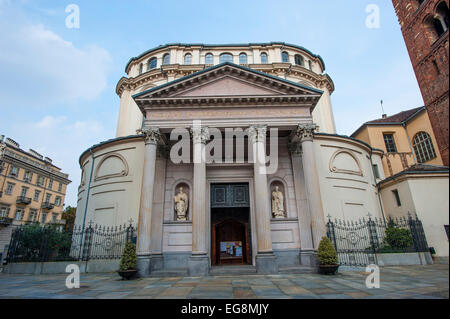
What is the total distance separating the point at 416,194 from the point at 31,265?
23969 mm

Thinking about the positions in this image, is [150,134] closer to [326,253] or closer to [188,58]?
[326,253]

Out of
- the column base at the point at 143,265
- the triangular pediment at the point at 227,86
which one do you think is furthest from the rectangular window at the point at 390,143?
the column base at the point at 143,265

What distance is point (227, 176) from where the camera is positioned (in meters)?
15.9

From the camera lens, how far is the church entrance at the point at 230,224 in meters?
15.5

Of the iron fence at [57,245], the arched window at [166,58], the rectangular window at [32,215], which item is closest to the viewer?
the iron fence at [57,245]

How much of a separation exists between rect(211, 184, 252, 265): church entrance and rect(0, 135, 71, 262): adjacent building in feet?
93.9

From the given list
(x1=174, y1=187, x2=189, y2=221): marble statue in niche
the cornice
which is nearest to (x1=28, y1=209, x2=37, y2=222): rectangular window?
the cornice

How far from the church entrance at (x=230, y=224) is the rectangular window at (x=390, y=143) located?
18.4m

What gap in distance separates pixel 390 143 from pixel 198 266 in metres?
24.3

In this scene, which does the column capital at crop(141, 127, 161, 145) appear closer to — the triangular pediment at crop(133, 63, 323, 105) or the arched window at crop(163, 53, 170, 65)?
the triangular pediment at crop(133, 63, 323, 105)

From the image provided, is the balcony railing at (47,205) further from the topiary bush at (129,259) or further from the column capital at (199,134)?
the column capital at (199,134)

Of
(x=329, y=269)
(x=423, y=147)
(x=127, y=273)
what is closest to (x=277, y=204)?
(x=329, y=269)

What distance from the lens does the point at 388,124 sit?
25703 mm

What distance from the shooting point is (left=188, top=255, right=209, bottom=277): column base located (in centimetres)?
1116
